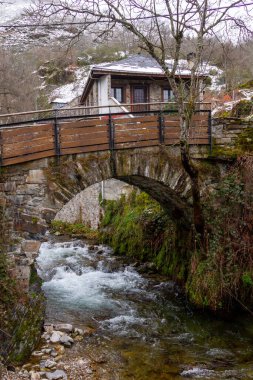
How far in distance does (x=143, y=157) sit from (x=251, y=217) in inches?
111

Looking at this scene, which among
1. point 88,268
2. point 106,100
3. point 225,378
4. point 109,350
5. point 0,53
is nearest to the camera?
point 225,378

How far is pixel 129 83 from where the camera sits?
17.8m

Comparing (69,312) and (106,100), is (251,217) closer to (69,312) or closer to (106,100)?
(69,312)

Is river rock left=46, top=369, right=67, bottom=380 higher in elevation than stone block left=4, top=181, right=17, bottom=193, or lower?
lower

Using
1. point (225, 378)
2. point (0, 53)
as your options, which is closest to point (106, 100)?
point (225, 378)

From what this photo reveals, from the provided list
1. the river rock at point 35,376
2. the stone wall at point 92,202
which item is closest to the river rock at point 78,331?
the river rock at point 35,376

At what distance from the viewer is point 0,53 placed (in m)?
28.3

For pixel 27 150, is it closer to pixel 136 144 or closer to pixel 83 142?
pixel 83 142

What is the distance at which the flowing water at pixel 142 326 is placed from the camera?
7.17 metres

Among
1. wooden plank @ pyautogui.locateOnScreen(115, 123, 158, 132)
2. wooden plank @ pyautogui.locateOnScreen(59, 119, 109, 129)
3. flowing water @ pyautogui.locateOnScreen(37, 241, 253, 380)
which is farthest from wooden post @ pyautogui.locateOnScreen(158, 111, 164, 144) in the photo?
flowing water @ pyautogui.locateOnScreen(37, 241, 253, 380)

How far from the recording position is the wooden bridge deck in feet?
25.8

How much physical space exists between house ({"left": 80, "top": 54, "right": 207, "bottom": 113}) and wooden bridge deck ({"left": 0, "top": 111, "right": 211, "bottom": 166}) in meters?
6.95

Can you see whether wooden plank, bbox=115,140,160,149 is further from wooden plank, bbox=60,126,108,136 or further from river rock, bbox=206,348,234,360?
river rock, bbox=206,348,234,360

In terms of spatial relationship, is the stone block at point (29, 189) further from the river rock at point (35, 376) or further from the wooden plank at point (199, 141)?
the wooden plank at point (199, 141)
